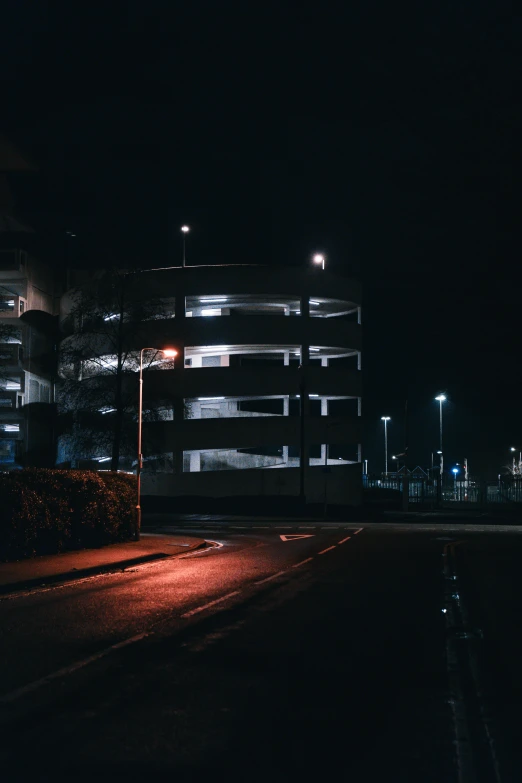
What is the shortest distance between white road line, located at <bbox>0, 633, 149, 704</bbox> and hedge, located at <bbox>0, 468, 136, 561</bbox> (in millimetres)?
11213

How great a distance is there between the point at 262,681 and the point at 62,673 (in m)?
1.91

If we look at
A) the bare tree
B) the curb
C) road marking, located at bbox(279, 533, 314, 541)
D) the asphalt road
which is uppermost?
the bare tree

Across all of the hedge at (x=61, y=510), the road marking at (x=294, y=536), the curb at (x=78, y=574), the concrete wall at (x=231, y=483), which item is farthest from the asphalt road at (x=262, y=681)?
the concrete wall at (x=231, y=483)

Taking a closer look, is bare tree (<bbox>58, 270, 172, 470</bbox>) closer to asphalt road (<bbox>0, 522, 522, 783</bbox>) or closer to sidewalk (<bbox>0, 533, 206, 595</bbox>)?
sidewalk (<bbox>0, 533, 206, 595</bbox>)

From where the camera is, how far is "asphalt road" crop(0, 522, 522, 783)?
18.2 ft

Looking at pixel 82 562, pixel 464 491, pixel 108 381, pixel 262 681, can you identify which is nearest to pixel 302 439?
pixel 108 381

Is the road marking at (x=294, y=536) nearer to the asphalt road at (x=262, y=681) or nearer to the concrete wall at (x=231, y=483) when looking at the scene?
the asphalt road at (x=262, y=681)

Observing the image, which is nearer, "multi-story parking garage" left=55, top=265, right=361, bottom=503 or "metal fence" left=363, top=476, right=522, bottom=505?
"multi-story parking garage" left=55, top=265, right=361, bottom=503

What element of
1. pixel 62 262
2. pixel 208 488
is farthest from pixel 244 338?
pixel 62 262

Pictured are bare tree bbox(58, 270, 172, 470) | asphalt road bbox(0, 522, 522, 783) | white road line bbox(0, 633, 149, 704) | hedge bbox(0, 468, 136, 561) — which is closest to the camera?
asphalt road bbox(0, 522, 522, 783)

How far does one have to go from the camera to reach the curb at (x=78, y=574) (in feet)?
52.2

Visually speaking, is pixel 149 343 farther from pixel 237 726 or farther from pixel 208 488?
pixel 237 726

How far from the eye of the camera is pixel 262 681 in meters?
7.89

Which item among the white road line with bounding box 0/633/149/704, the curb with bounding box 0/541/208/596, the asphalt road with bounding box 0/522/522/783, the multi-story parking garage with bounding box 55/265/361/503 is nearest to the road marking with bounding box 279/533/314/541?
the curb with bounding box 0/541/208/596
